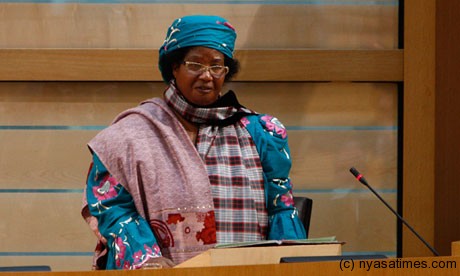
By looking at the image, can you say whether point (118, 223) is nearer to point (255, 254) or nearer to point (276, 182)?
point (276, 182)

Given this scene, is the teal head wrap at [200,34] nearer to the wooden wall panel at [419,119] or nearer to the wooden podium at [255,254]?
the wooden podium at [255,254]

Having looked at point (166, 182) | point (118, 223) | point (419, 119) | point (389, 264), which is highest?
point (419, 119)

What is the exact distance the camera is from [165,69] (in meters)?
3.09

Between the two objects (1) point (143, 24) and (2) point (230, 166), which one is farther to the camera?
(1) point (143, 24)

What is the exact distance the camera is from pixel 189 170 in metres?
2.90

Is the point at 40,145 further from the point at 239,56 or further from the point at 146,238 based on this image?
the point at 146,238

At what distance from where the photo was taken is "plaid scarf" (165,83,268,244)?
2926 millimetres

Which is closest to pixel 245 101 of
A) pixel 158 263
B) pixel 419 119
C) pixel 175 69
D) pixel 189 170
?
pixel 419 119

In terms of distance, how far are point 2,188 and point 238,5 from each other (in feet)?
4.15

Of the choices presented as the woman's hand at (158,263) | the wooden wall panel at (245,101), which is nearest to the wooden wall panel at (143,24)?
the wooden wall panel at (245,101)

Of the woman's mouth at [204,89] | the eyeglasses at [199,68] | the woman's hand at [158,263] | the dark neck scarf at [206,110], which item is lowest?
the woman's hand at [158,263]

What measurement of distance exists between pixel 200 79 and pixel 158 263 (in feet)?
2.02

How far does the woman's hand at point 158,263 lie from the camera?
8.59 feet

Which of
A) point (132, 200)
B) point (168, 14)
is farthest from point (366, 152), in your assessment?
point (132, 200)
